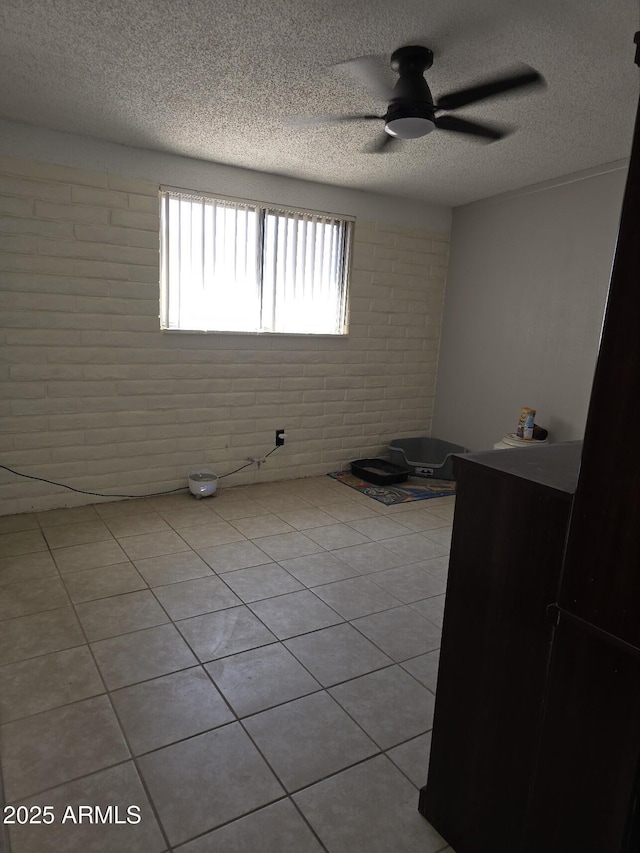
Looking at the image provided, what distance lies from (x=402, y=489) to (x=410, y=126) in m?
2.79

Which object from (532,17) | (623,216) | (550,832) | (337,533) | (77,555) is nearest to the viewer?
(623,216)

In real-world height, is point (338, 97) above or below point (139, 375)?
above

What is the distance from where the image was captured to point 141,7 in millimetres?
1888

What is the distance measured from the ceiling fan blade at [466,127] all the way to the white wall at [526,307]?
1.32 meters

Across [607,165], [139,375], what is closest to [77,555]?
[139,375]

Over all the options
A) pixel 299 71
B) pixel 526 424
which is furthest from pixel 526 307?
pixel 299 71

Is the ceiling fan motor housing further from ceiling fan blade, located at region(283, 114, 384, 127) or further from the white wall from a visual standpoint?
the white wall

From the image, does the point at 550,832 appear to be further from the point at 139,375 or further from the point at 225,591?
the point at 139,375

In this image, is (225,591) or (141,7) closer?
(141,7)

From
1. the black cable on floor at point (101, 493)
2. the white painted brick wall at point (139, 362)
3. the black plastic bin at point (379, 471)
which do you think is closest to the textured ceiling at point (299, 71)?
the white painted brick wall at point (139, 362)

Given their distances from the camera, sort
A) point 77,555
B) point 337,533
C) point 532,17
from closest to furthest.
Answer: point 532,17, point 77,555, point 337,533

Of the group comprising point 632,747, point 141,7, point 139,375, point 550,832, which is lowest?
point 550,832

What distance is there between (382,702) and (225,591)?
101cm

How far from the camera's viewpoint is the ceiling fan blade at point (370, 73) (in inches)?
85.9
